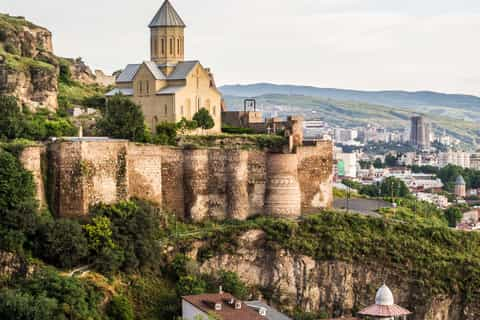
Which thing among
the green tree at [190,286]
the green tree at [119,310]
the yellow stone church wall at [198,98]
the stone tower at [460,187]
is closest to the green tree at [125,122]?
the yellow stone church wall at [198,98]

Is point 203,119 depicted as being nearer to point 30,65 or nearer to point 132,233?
point 30,65

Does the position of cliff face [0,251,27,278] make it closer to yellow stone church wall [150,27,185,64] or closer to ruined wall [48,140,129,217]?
ruined wall [48,140,129,217]

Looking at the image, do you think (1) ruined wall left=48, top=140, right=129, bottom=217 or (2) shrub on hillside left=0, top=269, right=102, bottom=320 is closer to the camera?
(2) shrub on hillside left=0, top=269, right=102, bottom=320

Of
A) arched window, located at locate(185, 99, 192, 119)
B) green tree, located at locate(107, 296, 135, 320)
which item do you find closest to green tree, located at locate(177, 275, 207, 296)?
green tree, located at locate(107, 296, 135, 320)

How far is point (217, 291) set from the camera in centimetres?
4572

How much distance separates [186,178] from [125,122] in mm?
3960

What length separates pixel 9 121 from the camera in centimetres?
4841

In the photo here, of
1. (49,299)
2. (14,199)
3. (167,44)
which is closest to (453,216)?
(167,44)

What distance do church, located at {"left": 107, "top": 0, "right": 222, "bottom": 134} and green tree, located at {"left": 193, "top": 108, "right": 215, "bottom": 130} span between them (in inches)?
21.1

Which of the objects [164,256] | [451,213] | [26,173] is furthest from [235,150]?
[451,213]

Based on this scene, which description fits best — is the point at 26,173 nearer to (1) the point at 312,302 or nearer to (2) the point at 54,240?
(2) the point at 54,240

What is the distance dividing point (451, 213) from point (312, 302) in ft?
131

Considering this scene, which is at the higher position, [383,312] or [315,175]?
[315,175]

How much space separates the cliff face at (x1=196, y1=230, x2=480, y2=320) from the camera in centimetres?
4888
